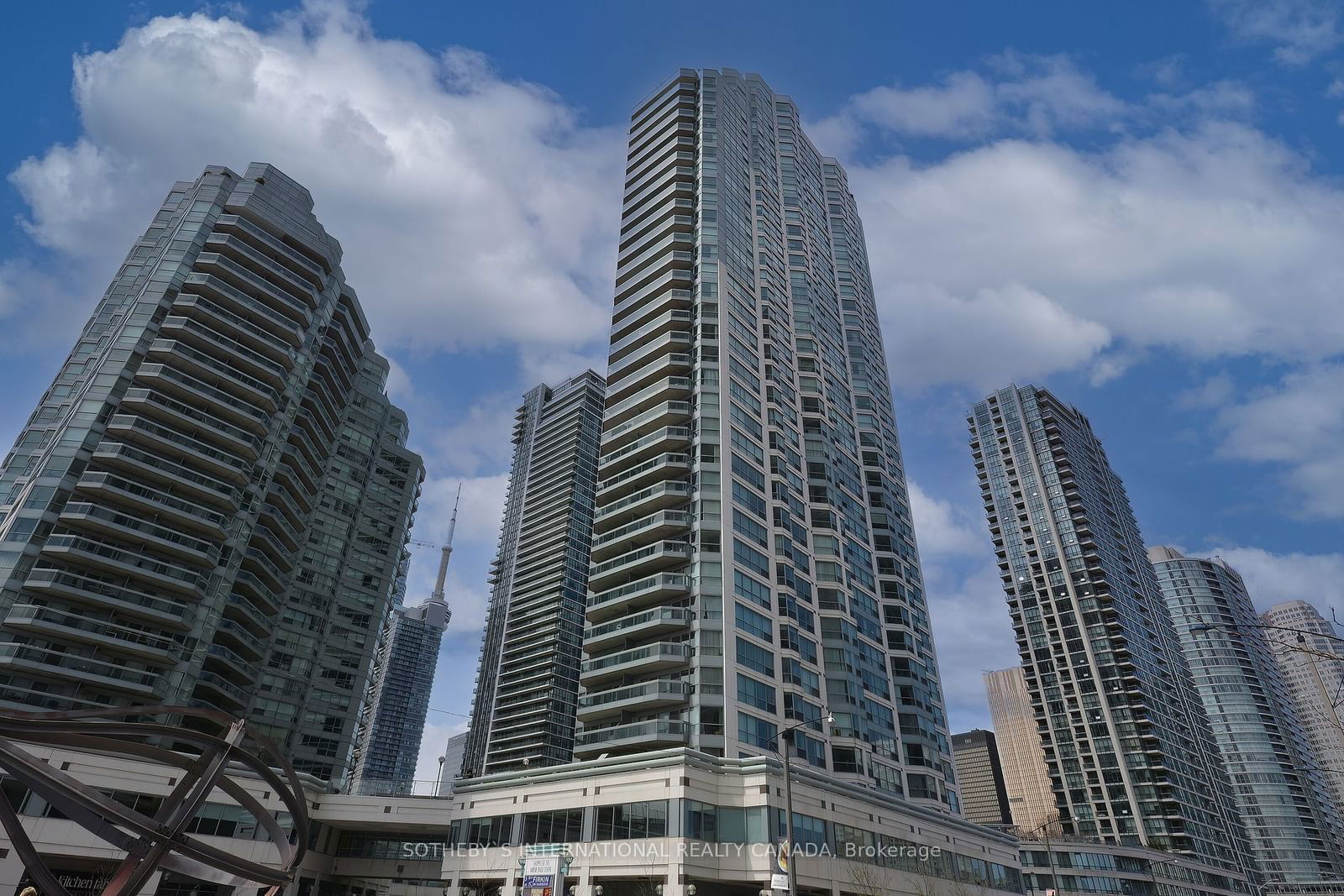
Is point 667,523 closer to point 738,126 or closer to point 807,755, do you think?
point 807,755

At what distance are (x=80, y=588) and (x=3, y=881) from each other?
1067 inches

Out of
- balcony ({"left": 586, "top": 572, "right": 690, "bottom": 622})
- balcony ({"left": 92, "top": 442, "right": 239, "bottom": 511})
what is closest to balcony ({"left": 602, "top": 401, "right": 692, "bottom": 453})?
balcony ({"left": 586, "top": 572, "right": 690, "bottom": 622})

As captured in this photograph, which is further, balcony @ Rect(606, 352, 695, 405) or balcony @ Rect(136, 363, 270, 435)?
balcony @ Rect(606, 352, 695, 405)

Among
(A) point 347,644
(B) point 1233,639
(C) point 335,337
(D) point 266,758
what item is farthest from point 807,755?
(B) point 1233,639

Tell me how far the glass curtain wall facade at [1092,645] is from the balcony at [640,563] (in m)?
99.5

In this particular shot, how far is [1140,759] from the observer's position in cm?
12962

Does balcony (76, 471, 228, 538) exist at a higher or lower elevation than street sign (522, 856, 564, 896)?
higher

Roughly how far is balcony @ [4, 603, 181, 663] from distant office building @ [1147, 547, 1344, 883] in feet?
565

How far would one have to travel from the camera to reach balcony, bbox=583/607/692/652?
6241 centimetres

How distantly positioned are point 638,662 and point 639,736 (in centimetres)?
559

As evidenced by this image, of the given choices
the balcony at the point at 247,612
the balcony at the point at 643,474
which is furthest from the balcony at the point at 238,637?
the balcony at the point at 643,474

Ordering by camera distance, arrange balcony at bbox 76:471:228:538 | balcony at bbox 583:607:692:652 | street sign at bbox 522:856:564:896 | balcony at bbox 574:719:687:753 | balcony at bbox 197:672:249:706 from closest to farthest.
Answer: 1. street sign at bbox 522:856:564:896
2. balcony at bbox 574:719:687:753
3. balcony at bbox 583:607:692:652
4. balcony at bbox 76:471:228:538
5. balcony at bbox 197:672:249:706

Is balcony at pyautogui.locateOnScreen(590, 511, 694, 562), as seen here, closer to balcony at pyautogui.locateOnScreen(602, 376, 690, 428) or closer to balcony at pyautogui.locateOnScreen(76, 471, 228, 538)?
balcony at pyautogui.locateOnScreen(602, 376, 690, 428)

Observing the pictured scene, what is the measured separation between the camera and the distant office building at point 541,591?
14300 centimetres
